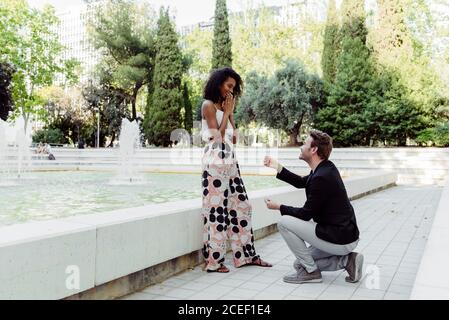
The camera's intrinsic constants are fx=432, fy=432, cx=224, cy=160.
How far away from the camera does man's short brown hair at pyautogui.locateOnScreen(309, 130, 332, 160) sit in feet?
11.7

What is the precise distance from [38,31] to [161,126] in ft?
34.1

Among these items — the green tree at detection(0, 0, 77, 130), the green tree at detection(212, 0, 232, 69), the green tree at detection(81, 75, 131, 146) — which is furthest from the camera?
the green tree at detection(81, 75, 131, 146)

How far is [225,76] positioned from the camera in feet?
13.1

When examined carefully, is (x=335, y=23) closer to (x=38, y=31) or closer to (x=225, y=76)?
(x=38, y=31)

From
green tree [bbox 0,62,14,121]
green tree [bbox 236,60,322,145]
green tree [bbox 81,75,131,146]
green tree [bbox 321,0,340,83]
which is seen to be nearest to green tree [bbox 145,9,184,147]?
green tree [bbox 81,75,131,146]

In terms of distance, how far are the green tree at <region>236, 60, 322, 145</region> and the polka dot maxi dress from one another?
62.8 feet

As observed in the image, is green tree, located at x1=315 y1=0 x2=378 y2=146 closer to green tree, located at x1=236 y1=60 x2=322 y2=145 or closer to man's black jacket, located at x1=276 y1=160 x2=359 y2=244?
green tree, located at x1=236 y1=60 x2=322 y2=145

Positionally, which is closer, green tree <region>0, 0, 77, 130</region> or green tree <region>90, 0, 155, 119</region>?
green tree <region>0, 0, 77, 130</region>

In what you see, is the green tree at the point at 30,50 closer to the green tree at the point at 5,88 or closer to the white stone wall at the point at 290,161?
the green tree at the point at 5,88

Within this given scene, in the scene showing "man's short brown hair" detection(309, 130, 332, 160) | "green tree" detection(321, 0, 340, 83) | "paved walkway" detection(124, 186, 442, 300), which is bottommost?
"paved walkway" detection(124, 186, 442, 300)

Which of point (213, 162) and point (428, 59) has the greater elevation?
point (428, 59)

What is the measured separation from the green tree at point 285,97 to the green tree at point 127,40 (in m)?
10.3

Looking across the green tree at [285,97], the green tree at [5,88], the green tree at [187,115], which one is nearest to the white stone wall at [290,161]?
the green tree at [285,97]
